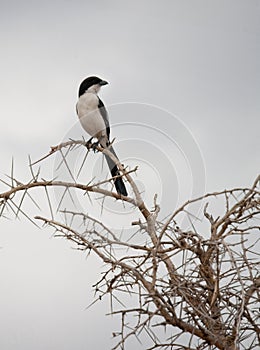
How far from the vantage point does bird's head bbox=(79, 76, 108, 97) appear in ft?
11.8

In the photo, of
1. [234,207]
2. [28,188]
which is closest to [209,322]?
[234,207]

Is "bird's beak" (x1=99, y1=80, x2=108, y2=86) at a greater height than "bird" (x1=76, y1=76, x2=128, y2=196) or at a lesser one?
greater

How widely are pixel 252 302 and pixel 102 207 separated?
598mm

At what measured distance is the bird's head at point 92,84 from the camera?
3600mm

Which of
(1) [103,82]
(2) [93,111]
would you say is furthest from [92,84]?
(2) [93,111]

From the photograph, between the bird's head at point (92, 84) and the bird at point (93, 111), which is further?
the bird's head at point (92, 84)

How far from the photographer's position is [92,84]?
11.9ft

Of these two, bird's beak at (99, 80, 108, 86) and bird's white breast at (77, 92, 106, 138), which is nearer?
bird's white breast at (77, 92, 106, 138)

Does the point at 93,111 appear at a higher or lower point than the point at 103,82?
lower

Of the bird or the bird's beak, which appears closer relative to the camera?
the bird

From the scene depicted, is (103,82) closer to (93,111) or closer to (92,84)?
(92,84)

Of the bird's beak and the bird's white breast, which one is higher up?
the bird's beak

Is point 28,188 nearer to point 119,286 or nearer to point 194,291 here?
point 119,286

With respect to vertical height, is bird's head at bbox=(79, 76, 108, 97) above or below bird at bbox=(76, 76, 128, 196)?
above
